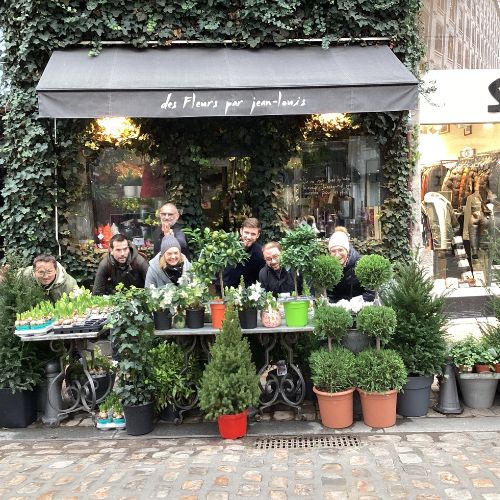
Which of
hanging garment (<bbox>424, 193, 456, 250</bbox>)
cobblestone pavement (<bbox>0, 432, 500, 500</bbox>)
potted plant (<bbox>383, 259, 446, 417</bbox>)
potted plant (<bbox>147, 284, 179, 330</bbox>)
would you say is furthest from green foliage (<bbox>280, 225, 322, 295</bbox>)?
hanging garment (<bbox>424, 193, 456, 250</bbox>)

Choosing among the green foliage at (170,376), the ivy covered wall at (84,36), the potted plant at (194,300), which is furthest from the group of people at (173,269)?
the ivy covered wall at (84,36)

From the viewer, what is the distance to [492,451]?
4.16 meters

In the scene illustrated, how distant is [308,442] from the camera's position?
4.46 m

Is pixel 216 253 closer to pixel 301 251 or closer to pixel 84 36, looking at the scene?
pixel 301 251

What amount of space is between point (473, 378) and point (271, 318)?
206cm

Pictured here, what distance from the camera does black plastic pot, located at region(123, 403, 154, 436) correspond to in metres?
4.66

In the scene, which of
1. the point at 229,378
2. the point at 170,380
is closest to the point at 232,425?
the point at 229,378

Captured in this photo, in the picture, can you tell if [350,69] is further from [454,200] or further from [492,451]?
[492,451]

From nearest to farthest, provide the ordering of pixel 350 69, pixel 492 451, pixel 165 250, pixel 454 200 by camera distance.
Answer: pixel 492 451, pixel 165 250, pixel 350 69, pixel 454 200

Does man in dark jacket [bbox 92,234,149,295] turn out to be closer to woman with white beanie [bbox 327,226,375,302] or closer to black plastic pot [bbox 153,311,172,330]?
black plastic pot [bbox 153,311,172,330]

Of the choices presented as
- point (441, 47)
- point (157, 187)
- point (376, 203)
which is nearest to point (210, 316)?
point (157, 187)

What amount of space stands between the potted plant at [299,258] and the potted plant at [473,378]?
5.22 ft

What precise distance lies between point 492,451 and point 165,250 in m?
3.53

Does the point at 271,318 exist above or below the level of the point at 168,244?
below
